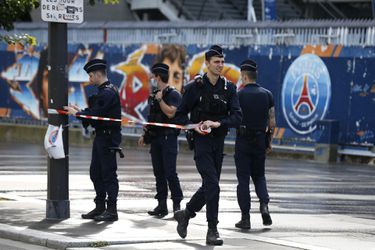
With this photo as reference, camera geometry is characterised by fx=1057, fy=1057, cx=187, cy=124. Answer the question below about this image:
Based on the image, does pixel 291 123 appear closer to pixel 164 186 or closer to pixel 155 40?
pixel 155 40

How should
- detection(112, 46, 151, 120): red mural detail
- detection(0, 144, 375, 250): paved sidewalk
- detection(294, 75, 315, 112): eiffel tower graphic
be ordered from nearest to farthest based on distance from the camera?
detection(0, 144, 375, 250): paved sidewalk, detection(294, 75, 315, 112): eiffel tower graphic, detection(112, 46, 151, 120): red mural detail

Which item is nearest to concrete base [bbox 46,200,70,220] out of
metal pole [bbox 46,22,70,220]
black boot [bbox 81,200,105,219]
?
metal pole [bbox 46,22,70,220]

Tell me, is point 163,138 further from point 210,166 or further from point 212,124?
point 212,124

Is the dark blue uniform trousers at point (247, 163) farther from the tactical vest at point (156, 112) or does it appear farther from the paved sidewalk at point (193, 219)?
the tactical vest at point (156, 112)

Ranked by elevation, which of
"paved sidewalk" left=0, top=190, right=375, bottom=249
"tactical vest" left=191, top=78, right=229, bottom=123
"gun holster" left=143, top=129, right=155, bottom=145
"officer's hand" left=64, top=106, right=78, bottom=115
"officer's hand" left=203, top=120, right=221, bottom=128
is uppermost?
"tactical vest" left=191, top=78, right=229, bottom=123

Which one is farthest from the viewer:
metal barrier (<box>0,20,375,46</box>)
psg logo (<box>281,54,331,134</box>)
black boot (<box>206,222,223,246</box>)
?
psg logo (<box>281,54,331,134</box>)

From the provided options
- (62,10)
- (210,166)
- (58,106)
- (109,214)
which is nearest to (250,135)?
(210,166)

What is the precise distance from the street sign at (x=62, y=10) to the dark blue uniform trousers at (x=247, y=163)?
235cm

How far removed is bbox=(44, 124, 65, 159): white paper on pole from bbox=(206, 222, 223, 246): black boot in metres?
2.29

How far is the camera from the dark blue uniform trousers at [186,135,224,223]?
35.1ft

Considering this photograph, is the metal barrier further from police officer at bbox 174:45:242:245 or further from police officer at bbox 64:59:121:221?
police officer at bbox 174:45:242:245

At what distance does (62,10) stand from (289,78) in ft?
48.8

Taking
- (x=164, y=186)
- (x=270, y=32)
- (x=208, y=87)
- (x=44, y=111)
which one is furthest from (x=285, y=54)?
(x=208, y=87)

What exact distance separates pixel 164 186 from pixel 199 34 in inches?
621
